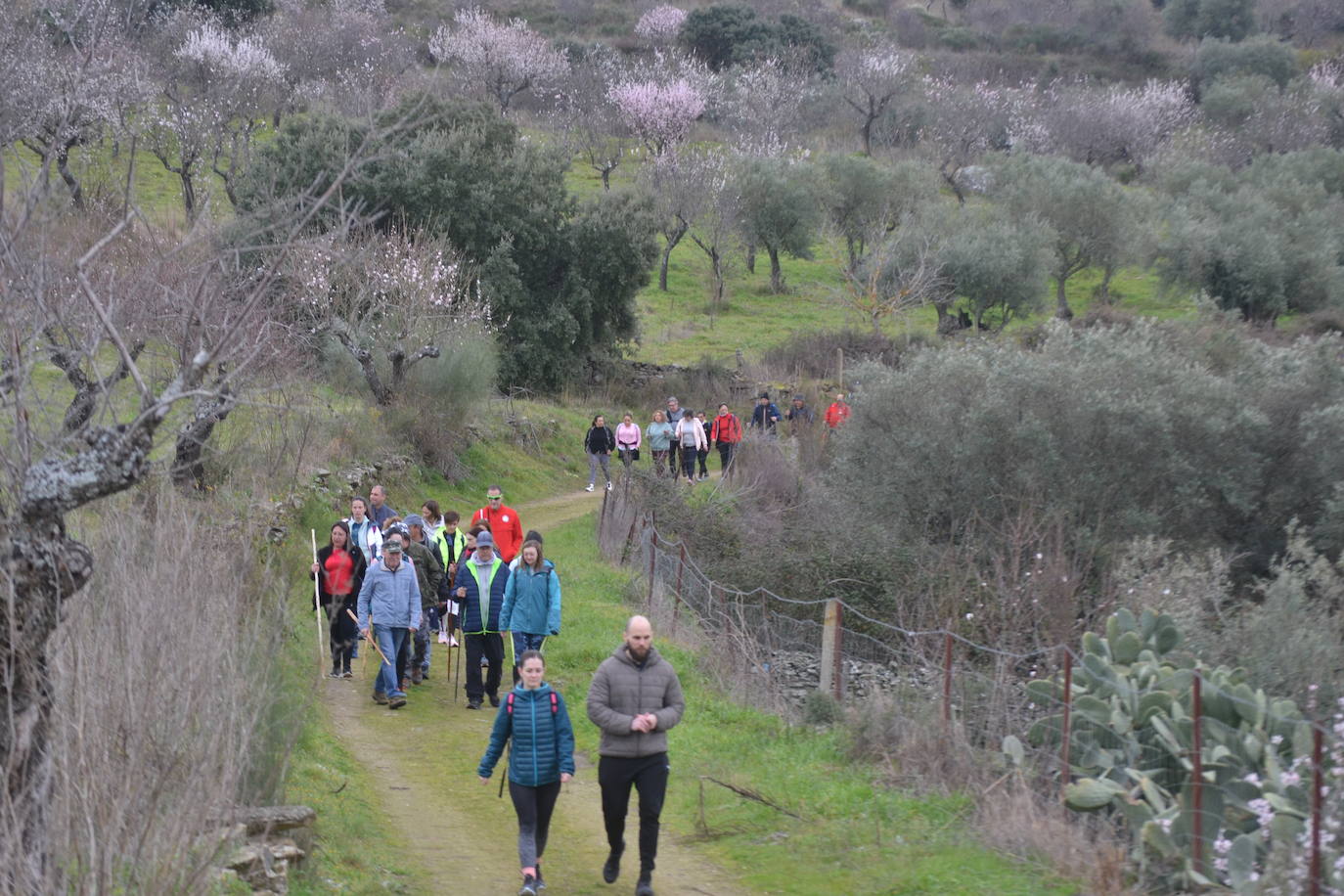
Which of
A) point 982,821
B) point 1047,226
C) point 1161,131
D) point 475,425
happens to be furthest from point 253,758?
point 1161,131

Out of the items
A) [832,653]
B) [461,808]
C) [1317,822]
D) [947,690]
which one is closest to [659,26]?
[832,653]

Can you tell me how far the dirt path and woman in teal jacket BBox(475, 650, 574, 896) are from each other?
496 mm

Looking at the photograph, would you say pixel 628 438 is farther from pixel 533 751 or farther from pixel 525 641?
pixel 533 751

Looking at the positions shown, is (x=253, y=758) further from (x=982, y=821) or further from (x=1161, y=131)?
(x=1161, y=131)

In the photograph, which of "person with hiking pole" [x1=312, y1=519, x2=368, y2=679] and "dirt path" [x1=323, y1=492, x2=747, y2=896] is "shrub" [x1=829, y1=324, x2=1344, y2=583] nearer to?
"person with hiking pole" [x1=312, y1=519, x2=368, y2=679]

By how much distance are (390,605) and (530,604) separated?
1.51 m

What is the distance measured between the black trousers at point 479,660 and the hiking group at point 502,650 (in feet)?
0.04

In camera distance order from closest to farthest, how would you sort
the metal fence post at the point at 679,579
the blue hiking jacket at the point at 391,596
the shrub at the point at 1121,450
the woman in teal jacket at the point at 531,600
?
the woman in teal jacket at the point at 531,600 < the blue hiking jacket at the point at 391,596 < the metal fence post at the point at 679,579 < the shrub at the point at 1121,450

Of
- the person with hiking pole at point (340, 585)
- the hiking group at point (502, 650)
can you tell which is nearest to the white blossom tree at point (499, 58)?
the hiking group at point (502, 650)

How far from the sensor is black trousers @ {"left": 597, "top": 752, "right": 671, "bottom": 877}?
788 centimetres

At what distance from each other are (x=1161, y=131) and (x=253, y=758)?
7334 cm

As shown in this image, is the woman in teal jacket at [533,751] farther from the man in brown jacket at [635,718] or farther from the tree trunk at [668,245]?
the tree trunk at [668,245]

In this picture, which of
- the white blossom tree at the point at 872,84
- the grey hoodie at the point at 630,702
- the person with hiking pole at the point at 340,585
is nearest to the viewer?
the grey hoodie at the point at 630,702

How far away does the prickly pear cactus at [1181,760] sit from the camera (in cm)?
739
